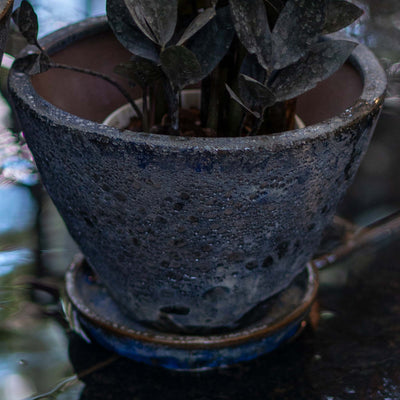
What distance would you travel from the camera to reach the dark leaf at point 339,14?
697mm

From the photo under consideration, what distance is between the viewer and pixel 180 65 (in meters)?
0.68

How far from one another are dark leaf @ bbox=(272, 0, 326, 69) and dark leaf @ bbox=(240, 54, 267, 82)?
4 centimetres

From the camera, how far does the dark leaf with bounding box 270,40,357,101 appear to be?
721 millimetres

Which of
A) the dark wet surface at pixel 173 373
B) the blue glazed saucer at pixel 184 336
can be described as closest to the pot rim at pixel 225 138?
the blue glazed saucer at pixel 184 336

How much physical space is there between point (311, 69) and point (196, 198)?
0.25m

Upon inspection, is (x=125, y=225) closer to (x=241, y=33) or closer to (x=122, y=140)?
(x=122, y=140)

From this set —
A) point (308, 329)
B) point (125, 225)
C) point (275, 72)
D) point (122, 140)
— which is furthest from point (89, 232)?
point (308, 329)

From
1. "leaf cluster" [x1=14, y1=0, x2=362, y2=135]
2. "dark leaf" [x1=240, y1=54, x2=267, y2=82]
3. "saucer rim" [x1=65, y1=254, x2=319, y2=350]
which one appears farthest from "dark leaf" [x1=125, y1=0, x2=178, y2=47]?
"saucer rim" [x1=65, y1=254, x2=319, y2=350]

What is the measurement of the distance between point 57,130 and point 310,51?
37 cm

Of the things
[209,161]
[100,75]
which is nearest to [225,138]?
[209,161]

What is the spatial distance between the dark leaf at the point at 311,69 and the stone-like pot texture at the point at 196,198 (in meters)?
0.06

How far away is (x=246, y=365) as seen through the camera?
92 centimetres

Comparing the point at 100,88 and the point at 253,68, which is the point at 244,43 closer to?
the point at 253,68

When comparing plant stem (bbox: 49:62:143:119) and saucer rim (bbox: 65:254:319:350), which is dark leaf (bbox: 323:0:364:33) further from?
saucer rim (bbox: 65:254:319:350)
